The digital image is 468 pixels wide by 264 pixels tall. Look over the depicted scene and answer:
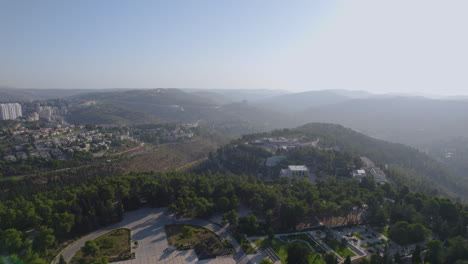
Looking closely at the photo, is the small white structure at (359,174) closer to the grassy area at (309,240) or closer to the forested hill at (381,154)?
the forested hill at (381,154)

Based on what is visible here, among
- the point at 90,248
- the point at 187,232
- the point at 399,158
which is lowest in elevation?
the point at 399,158

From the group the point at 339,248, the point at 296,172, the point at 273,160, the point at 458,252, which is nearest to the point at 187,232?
the point at 339,248

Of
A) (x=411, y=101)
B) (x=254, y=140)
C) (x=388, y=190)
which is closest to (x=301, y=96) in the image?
(x=411, y=101)

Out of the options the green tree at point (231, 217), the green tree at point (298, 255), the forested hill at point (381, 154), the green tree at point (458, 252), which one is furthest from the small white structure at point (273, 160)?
the green tree at point (458, 252)

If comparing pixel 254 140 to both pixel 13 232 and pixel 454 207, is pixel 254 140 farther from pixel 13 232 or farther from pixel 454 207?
pixel 13 232

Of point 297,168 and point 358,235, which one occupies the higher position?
Answer: point 297,168

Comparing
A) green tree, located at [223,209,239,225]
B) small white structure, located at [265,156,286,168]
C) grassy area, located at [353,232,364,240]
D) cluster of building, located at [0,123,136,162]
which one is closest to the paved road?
green tree, located at [223,209,239,225]

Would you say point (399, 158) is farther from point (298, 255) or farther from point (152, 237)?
point (152, 237)
